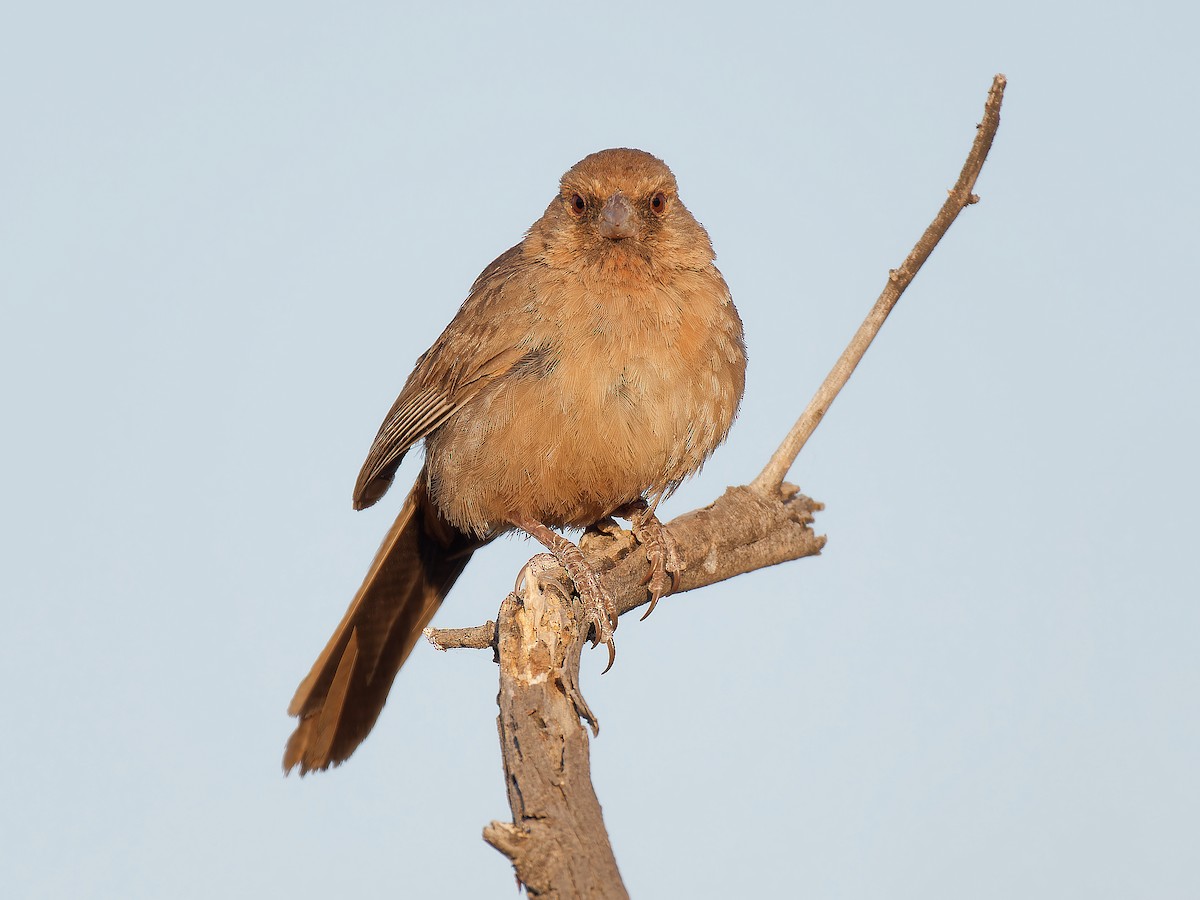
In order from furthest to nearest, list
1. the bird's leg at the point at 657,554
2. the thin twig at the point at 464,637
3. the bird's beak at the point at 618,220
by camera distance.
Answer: the bird's leg at the point at 657,554 < the bird's beak at the point at 618,220 < the thin twig at the point at 464,637

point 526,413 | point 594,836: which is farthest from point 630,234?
point 594,836

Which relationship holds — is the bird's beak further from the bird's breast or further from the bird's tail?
the bird's tail

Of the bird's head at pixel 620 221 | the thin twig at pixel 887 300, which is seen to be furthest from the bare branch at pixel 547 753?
the thin twig at pixel 887 300

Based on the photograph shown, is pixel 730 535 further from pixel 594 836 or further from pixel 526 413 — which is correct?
pixel 594 836

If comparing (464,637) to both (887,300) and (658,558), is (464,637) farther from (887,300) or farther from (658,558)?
(887,300)

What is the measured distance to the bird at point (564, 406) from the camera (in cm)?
542

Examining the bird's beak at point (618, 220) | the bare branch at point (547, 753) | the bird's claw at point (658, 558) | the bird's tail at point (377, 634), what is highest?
the bird's beak at point (618, 220)

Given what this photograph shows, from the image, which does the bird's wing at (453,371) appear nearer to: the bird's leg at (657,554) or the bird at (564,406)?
the bird at (564,406)

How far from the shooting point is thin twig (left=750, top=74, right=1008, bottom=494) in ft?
17.2

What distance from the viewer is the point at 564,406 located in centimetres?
544

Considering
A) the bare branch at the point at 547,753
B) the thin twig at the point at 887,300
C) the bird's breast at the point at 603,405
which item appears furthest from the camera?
the bird's breast at the point at 603,405

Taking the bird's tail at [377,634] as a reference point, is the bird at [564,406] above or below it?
above

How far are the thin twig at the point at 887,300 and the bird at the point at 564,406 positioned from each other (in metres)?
0.56

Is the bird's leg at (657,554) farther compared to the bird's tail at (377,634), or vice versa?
the bird's tail at (377,634)
